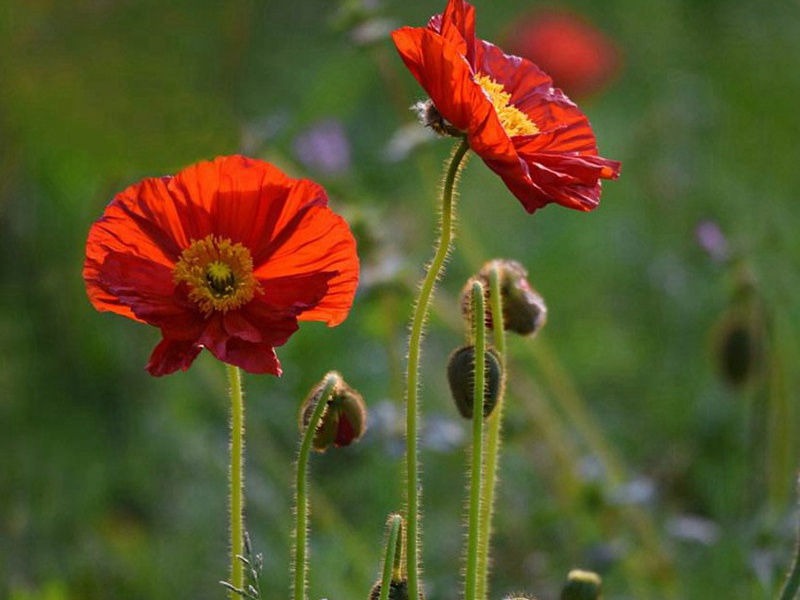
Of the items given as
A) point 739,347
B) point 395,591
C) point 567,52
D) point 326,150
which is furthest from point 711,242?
point 567,52

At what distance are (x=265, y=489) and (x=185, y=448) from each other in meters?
0.15

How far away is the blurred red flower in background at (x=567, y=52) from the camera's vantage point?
3148 millimetres

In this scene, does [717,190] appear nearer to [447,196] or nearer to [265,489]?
[265,489]

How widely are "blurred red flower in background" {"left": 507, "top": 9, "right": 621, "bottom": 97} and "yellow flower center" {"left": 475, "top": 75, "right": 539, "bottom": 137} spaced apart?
1.94 meters

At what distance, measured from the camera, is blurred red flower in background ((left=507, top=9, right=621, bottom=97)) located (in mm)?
3148

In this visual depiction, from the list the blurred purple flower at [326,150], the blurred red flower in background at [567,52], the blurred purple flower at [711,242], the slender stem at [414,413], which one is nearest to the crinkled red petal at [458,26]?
the slender stem at [414,413]

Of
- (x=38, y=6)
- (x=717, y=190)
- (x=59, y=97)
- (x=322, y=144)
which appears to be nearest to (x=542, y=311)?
(x=322, y=144)

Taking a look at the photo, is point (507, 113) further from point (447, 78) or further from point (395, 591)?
point (395, 591)

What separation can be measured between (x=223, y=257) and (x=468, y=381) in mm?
202

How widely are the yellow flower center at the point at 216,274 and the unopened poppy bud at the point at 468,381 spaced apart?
157mm

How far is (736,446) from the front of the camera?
2324 mm

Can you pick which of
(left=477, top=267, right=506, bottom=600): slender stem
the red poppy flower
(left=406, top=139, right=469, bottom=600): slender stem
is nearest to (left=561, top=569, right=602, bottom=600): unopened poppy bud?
(left=477, top=267, right=506, bottom=600): slender stem

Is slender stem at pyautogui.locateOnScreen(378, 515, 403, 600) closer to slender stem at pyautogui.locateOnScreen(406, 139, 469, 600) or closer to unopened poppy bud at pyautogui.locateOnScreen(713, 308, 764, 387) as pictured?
slender stem at pyautogui.locateOnScreen(406, 139, 469, 600)

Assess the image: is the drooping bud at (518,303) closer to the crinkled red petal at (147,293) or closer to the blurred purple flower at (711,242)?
the crinkled red petal at (147,293)
